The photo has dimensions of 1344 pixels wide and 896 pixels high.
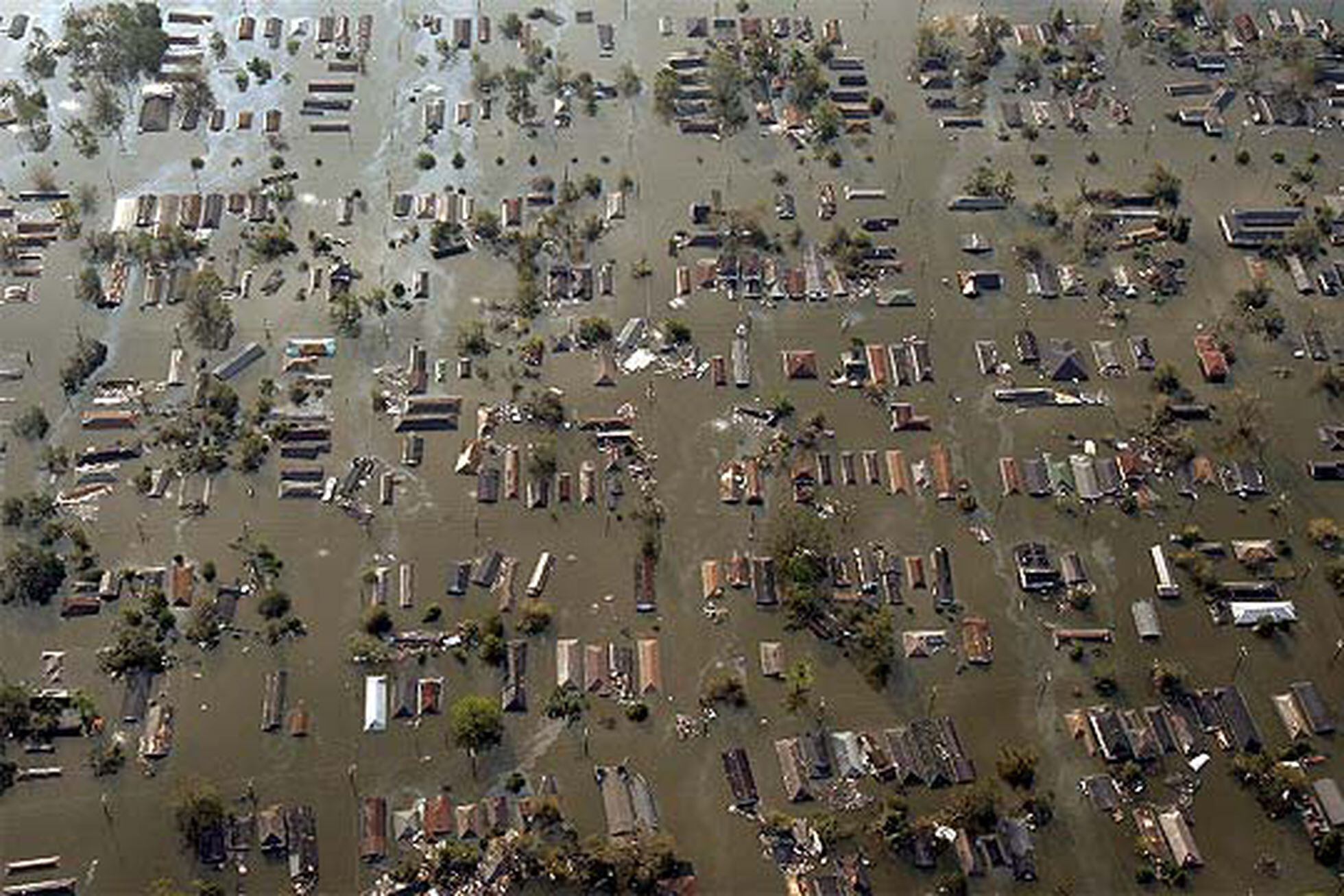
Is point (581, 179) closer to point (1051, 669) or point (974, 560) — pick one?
point (974, 560)

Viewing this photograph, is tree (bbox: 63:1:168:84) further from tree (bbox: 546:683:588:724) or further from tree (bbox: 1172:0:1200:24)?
tree (bbox: 1172:0:1200:24)

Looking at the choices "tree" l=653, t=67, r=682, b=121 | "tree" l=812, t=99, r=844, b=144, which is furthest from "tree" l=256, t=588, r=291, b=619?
"tree" l=812, t=99, r=844, b=144

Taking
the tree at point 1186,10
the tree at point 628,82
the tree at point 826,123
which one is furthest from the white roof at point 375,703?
the tree at point 1186,10

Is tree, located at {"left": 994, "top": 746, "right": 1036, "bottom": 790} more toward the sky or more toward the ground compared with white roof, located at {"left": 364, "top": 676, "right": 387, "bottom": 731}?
more toward the ground

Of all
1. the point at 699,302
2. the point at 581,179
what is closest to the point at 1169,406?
the point at 699,302

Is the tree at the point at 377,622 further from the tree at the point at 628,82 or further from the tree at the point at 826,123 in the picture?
the tree at the point at 826,123
